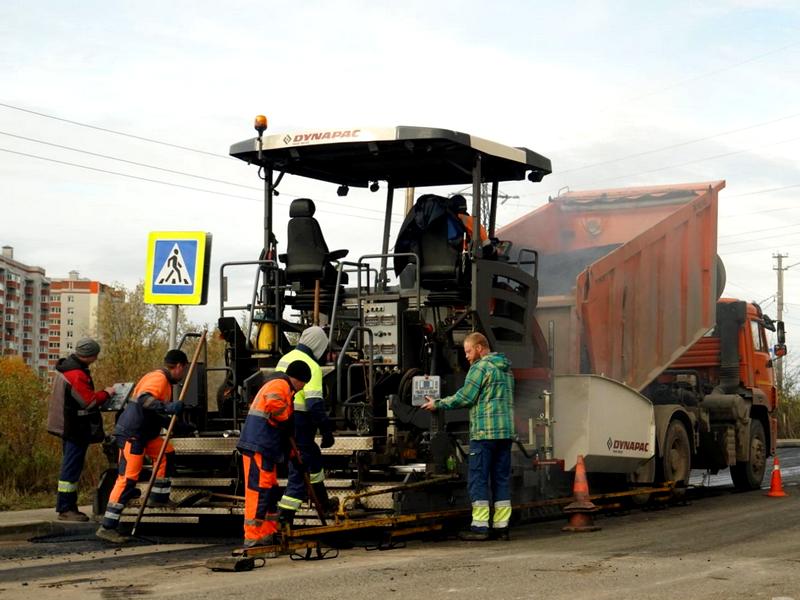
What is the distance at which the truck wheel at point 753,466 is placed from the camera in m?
16.3

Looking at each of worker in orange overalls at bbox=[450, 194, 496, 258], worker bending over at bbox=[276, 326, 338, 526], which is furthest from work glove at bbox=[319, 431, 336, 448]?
worker in orange overalls at bbox=[450, 194, 496, 258]

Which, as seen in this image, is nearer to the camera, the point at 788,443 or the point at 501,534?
the point at 501,534

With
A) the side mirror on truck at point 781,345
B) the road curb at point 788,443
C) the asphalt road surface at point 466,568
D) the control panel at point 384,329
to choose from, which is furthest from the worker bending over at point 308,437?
the road curb at point 788,443

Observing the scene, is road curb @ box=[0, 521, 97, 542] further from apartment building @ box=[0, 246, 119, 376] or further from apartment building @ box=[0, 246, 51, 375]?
apartment building @ box=[0, 246, 51, 375]

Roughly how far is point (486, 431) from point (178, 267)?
11.7 ft

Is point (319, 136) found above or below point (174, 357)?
above

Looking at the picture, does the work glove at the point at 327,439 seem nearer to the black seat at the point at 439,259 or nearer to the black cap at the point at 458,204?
the black seat at the point at 439,259

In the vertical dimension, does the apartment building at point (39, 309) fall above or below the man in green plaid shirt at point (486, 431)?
above

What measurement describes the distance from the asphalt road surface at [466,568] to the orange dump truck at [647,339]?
1.59 meters

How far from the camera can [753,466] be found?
→ 16422 millimetres

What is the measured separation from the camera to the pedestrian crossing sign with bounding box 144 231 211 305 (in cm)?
1170

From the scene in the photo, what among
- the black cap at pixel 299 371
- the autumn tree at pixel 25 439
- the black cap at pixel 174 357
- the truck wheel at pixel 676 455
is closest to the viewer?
the black cap at pixel 299 371

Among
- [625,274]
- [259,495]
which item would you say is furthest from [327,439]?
[625,274]

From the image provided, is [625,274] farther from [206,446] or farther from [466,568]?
[466,568]
